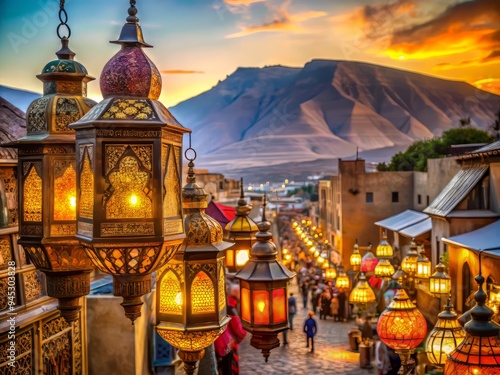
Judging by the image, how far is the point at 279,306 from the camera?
5.97 meters

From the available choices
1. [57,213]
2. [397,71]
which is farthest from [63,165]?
[397,71]

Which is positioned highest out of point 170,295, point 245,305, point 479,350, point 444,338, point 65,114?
point 65,114

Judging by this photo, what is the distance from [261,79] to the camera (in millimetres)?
81125

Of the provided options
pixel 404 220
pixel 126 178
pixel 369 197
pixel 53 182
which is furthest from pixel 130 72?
pixel 369 197

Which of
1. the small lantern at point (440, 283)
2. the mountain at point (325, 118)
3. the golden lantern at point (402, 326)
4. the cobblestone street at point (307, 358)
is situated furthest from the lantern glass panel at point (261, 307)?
the mountain at point (325, 118)

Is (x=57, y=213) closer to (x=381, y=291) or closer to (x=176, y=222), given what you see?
(x=176, y=222)

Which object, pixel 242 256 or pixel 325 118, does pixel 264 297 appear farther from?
pixel 325 118

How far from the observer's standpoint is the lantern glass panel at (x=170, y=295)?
17.7 feet

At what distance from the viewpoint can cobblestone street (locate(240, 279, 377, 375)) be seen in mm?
15094

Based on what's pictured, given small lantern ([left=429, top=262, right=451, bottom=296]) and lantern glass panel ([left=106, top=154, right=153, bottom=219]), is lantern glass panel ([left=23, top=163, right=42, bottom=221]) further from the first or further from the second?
small lantern ([left=429, top=262, right=451, bottom=296])

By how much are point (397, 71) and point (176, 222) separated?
65126 mm

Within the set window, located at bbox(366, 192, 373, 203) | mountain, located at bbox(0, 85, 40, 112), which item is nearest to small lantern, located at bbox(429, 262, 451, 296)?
mountain, located at bbox(0, 85, 40, 112)

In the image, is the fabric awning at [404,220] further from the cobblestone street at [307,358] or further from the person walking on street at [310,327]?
the person walking on street at [310,327]

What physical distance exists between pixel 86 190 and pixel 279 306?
2.70 m
